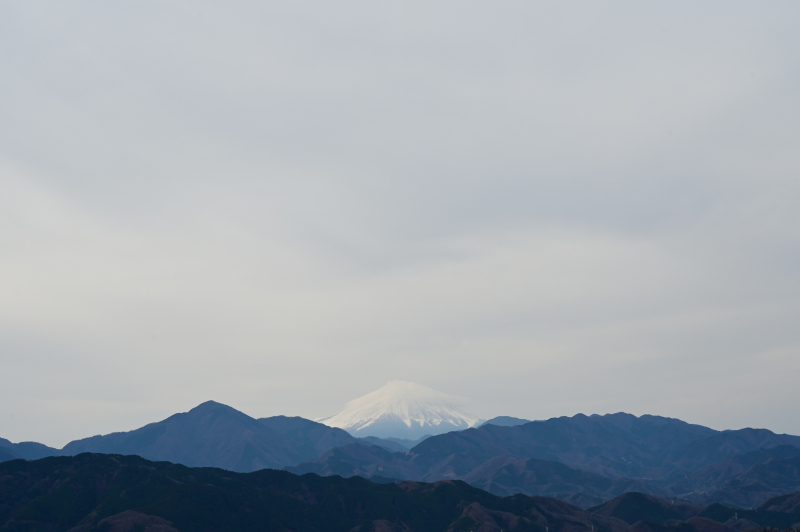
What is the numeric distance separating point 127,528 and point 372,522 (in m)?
67.9

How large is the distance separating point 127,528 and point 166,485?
114 ft

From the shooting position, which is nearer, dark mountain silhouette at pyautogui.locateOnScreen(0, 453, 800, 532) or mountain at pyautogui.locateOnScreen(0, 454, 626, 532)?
mountain at pyautogui.locateOnScreen(0, 454, 626, 532)

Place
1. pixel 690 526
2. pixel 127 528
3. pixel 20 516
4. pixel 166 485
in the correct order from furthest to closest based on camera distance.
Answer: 1. pixel 690 526
2. pixel 166 485
3. pixel 20 516
4. pixel 127 528

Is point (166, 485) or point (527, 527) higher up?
point (166, 485)

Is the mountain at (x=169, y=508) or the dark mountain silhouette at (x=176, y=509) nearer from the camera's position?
the mountain at (x=169, y=508)

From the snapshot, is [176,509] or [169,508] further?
[169,508]

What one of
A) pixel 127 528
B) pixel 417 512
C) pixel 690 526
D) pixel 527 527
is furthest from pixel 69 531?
pixel 690 526

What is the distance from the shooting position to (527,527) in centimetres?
18712

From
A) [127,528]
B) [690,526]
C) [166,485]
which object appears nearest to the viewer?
[127,528]

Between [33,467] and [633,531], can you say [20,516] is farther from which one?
[633,531]

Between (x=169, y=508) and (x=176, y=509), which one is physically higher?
(x=169, y=508)

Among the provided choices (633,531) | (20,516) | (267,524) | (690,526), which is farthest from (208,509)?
(690,526)

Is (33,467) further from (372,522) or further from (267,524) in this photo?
(372,522)

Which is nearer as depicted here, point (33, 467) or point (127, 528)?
point (127, 528)
